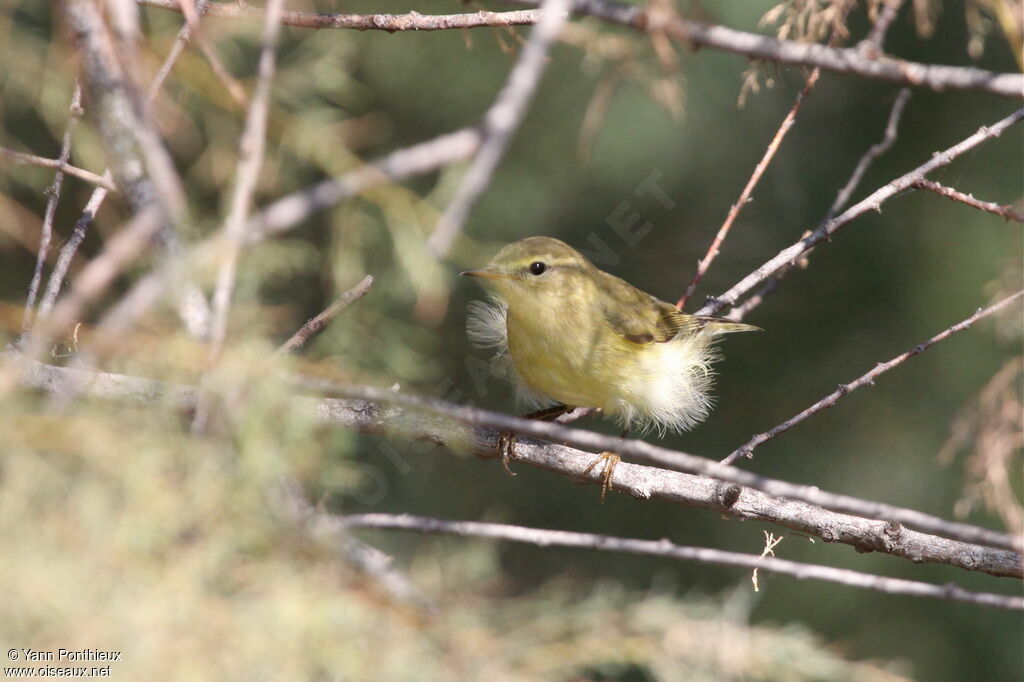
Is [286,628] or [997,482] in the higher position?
[997,482]

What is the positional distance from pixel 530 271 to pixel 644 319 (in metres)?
0.65

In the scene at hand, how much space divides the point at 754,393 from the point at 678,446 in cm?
64

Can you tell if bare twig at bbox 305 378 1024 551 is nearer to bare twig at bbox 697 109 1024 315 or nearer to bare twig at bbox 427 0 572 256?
bare twig at bbox 427 0 572 256

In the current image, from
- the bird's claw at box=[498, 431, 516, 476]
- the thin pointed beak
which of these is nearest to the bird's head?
the thin pointed beak

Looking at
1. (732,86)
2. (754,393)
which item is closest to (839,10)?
(732,86)

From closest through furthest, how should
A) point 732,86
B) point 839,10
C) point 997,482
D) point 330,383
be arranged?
point 330,383, point 839,10, point 997,482, point 732,86

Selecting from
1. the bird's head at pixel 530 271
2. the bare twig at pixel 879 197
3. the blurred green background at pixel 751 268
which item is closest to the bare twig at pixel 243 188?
the bare twig at pixel 879 197

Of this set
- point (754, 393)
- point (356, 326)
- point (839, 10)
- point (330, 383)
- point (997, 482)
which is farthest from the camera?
point (754, 393)

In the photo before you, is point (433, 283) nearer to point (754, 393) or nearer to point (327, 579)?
point (327, 579)

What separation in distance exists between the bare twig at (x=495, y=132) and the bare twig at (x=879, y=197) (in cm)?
155

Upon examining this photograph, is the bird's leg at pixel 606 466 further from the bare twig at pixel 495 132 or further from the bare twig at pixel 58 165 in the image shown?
the bare twig at pixel 495 132

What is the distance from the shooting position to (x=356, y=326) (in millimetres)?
1462

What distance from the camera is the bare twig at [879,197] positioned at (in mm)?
2262

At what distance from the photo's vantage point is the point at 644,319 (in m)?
3.80
